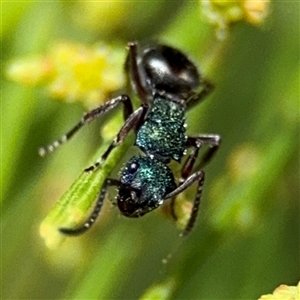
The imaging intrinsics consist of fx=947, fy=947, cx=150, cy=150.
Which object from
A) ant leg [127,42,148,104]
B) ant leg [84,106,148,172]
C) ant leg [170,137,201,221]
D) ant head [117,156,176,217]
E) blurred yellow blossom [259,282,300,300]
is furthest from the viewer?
ant leg [127,42,148,104]

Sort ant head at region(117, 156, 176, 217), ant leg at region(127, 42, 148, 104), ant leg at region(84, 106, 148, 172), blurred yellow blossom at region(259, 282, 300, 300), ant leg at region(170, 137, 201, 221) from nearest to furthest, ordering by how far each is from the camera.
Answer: blurred yellow blossom at region(259, 282, 300, 300) → ant leg at region(84, 106, 148, 172) → ant head at region(117, 156, 176, 217) → ant leg at region(170, 137, 201, 221) → ant leg at region(127, 42, 148, 104)

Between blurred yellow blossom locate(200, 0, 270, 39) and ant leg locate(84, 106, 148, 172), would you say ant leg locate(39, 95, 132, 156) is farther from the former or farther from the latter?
blurred yellow blossom locate(200, 0, 270, 39)

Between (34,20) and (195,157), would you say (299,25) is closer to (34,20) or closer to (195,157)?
(195,157)

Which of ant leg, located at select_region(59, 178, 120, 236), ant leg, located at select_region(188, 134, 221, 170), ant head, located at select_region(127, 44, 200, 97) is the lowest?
ant leg, located at select_region(188, 134, 221, 170)

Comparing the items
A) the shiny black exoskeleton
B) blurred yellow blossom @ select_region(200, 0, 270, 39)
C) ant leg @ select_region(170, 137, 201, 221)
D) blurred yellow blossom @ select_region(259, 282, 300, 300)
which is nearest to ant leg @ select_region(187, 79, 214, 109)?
the shiny black exoskeleton

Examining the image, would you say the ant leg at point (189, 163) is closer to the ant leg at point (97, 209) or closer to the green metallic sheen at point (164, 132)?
the green metallic sheen at point (164, 132)

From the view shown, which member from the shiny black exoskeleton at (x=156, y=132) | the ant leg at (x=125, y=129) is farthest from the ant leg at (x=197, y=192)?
the ant leg at (x=125, y=129)
